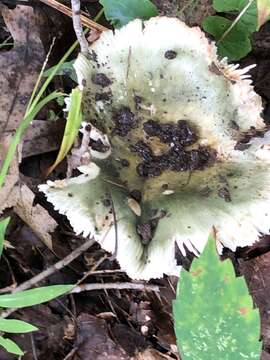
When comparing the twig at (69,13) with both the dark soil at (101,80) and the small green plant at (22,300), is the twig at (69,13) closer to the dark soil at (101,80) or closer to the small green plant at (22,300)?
the dark soil at (101,80)

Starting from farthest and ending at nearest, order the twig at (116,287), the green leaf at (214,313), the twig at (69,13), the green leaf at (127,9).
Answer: the twig at (69,13), the twig at (116,287), the green leaf at (127,9), the green leaf at (214,313)

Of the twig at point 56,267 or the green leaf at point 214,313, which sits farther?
the twig at point 56,267

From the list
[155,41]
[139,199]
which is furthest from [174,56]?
[139,199]

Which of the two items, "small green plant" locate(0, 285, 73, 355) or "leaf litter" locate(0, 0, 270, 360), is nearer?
"small green plant" locate(0, 285, 73, 355)

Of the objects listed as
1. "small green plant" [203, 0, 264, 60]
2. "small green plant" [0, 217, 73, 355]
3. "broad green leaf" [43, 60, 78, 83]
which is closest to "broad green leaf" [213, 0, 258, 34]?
"small green plant" [203, 0, 264, 60]

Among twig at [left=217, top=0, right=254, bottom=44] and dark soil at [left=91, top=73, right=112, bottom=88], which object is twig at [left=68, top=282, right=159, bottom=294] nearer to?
dark soil at [left=91, top=73, right=112, bottom=88]

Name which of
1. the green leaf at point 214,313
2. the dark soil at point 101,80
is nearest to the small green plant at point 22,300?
the green leaf at point 214,313

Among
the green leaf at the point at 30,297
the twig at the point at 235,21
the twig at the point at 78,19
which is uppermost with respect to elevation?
the twig at the point at 235,21

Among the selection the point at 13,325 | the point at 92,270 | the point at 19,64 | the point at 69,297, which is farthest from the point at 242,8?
the point at 13,325
